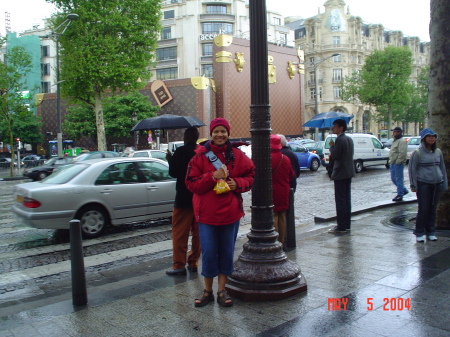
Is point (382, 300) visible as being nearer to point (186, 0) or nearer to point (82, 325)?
point (82, 325)

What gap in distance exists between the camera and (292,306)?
154 inches

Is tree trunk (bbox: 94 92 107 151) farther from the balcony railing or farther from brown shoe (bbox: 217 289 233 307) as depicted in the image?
the balcony railing

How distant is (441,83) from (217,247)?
16.8ft

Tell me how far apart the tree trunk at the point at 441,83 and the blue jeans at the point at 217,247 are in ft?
15.3

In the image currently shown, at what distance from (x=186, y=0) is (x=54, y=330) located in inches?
2337

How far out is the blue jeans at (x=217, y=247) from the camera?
388 cm

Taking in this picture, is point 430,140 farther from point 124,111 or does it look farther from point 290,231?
point 124,111

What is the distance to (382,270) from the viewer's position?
4883 millimetres

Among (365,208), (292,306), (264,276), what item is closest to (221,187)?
(264,276)

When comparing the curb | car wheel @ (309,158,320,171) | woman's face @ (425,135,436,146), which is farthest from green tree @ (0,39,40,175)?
woman's face @ (425,135,436,146)

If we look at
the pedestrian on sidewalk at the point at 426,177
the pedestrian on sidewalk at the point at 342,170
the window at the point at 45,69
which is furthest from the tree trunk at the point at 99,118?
the window at the point at 45,69

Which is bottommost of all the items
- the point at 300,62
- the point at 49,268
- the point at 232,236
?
the point at 49,268

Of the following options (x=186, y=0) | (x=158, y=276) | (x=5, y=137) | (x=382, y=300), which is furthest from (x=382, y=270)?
(x=186, y=0)

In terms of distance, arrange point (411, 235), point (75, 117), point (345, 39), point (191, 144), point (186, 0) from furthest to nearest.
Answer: point (345, 39) < point (186, 0) < point (75, 117) < point (411, 235) < point (191, 144)
